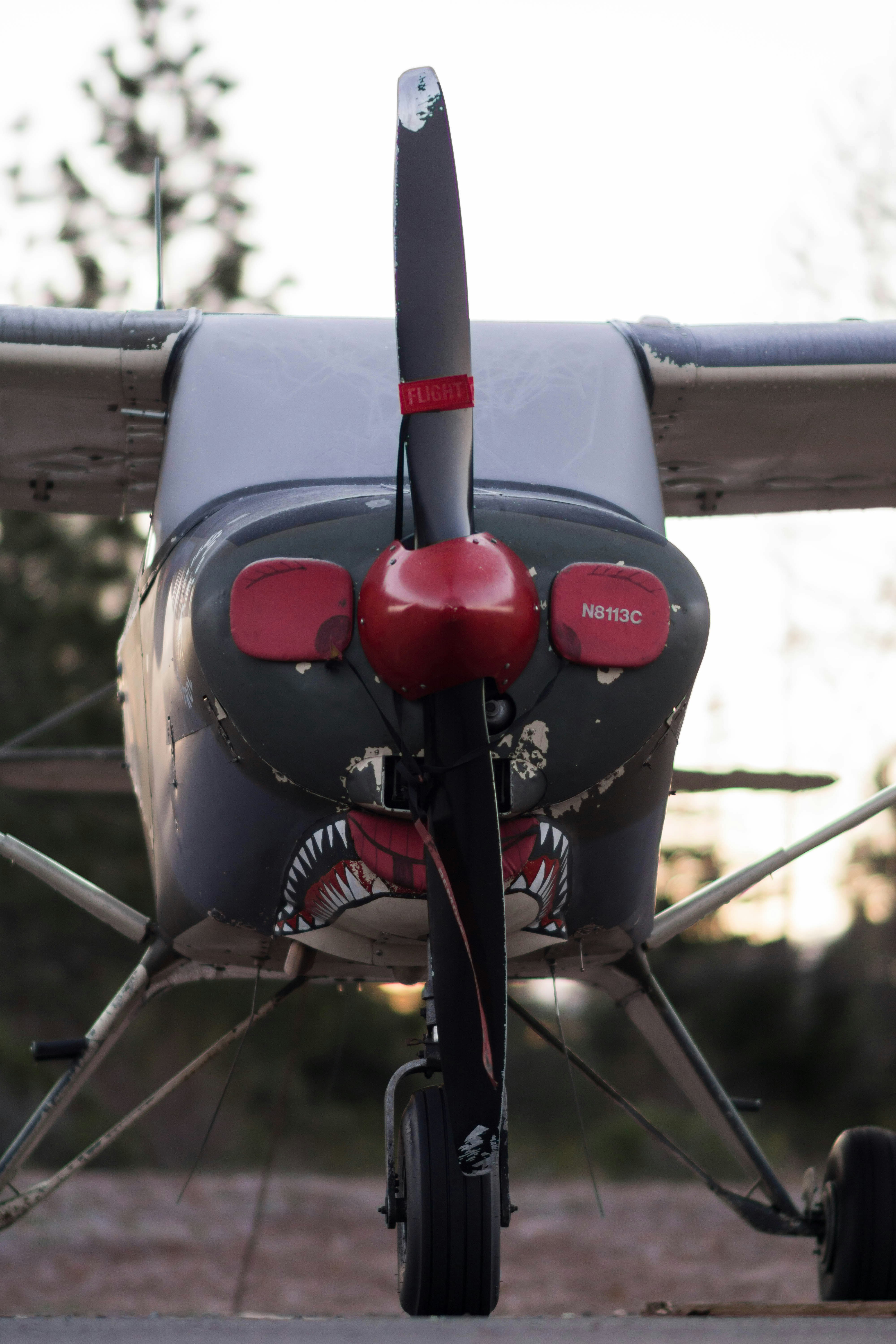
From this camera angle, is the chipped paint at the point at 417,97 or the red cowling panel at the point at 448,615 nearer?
the red cowling panel at the point at 448,615

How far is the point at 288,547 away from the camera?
3.05 meters

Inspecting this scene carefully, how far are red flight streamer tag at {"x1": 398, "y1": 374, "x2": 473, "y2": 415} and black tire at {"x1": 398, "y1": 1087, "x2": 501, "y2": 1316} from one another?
152 centimetres

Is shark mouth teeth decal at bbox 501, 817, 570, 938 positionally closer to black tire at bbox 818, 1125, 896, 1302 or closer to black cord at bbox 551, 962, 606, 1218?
black cord at bbox 551, 962, 606, 1218

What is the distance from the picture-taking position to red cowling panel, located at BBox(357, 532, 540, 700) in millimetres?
2834

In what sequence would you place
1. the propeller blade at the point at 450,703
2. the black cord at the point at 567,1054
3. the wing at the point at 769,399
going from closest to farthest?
1. the propeller blade at the point at 450,703
2. the black cord at the point at 567,1054
3. the wing at the point at 769,399

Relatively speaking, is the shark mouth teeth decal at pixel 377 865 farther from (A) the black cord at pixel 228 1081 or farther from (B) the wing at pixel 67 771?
(B) the wing at pixel 67 771

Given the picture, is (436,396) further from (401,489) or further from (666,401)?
(666,401)

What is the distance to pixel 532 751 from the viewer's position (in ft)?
10.2

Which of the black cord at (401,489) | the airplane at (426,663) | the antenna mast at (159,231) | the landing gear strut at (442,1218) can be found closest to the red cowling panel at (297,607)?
the airplane at (426,663)

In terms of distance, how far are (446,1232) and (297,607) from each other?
4.63ft

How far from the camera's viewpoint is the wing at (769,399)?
15.1ft

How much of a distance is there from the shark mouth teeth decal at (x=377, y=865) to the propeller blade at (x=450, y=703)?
0.12 meters

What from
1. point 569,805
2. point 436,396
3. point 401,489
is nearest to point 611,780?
point 569,805

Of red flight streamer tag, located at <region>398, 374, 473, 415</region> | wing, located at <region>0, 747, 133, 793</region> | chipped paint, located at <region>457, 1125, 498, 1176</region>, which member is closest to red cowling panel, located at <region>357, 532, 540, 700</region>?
red flight streamer tag, located at <region>398, 374, 473, 415</region>
